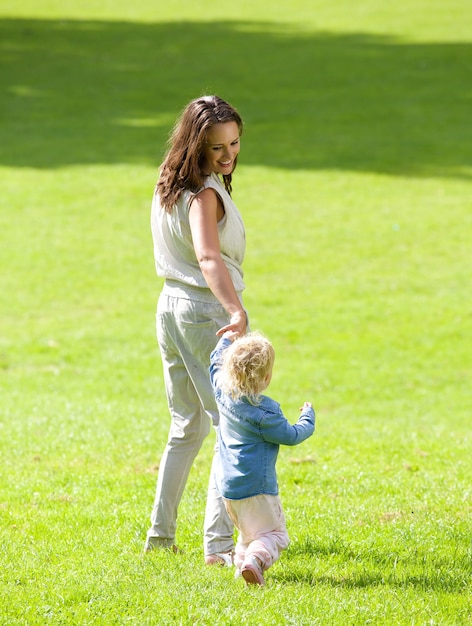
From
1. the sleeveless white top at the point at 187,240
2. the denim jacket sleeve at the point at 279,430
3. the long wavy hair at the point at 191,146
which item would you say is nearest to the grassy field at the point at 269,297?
the denim jacket sleeve at the point at 279,430

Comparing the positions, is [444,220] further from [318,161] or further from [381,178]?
[318,161]

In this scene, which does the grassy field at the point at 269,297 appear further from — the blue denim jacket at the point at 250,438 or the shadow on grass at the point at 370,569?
the blue denim jacket at the point at 250,438

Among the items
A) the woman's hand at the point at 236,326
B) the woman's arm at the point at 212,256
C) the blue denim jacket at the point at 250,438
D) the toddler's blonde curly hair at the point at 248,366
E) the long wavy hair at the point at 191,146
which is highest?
the long wavy hair at the point at 191,146

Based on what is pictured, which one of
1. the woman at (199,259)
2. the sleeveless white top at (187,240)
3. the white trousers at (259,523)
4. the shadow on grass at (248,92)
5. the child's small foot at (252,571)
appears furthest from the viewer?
the shadow on grass at (248,92)

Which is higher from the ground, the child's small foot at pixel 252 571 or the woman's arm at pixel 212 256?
the woman's arm at pixel 212 256

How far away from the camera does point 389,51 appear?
3494 centimetres

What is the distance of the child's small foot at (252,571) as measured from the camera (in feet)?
15.1

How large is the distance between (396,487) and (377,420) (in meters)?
4.80

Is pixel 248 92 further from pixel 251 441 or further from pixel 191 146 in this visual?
pixel 251 441

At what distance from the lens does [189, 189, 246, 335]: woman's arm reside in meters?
4.87

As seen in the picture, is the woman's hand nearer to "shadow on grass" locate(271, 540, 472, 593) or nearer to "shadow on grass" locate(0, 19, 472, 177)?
"shadow on grass" locate(271, 540, 472, 593)

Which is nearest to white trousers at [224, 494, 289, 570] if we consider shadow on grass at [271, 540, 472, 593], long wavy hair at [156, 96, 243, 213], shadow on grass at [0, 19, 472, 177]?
shadow on grass at [271, 540, 472, 593]

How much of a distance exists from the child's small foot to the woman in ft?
1.80

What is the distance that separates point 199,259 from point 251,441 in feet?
3.14
